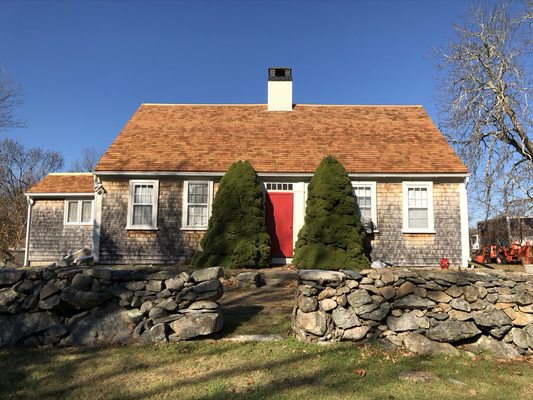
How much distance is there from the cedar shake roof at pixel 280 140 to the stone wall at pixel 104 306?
7.56m

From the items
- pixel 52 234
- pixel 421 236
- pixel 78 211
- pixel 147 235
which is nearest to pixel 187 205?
pixel 147 235

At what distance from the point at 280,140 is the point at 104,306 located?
10130 millimetres

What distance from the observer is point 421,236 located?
13.1 m

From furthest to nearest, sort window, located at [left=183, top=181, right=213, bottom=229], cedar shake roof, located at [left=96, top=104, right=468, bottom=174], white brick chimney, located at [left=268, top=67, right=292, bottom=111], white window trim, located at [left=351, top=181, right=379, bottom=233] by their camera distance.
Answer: white brick chimney, located at [left=268, top=67, right=292, bottom=111] → cedar shake roof, located at [left=96, top=104, right=468, bottom=174] → window, located at [left=183, top=181, right=213, bottom=229] → white window trim, located at [left=351, top=181, right=379, bottom=233]

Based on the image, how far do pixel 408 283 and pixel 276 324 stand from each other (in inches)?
87.2

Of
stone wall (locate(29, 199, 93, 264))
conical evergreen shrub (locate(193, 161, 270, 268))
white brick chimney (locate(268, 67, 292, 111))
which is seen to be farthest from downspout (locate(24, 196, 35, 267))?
white brick chimney (locate(268, 67, 292, 111))

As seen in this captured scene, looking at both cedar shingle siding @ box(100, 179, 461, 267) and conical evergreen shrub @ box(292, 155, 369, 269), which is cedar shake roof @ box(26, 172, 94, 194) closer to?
cedar shingle siding @ box(100, 179, 461, 267)

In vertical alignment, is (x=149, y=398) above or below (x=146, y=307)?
below

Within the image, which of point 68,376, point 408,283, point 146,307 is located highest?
point 408,283

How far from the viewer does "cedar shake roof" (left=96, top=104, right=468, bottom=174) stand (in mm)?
13484

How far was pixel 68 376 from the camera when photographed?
4.75 m

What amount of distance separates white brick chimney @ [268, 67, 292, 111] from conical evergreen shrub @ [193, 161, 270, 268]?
5.50 meters

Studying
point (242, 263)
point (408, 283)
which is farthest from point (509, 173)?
point (408, 283)

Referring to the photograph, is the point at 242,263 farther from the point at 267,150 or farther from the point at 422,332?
the point at 422,332
